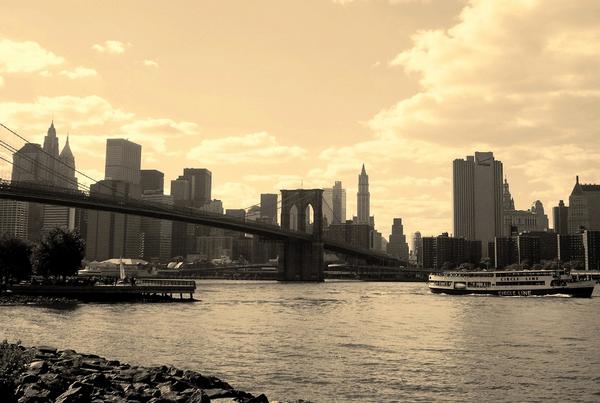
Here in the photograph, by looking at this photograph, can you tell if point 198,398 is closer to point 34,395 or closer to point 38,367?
point 34,395

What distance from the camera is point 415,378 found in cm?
2889

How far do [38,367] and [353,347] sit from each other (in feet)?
65.6

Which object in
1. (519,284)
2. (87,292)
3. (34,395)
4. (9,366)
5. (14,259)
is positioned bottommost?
(34,395)

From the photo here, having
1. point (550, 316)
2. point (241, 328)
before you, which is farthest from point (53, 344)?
point (550, 316)

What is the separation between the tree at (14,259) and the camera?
271 feet

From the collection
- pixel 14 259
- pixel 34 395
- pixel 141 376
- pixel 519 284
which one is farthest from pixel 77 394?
pixel 519 284

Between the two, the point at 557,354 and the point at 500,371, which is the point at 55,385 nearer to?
the point at 500,371

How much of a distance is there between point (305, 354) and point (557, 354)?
1328 cm

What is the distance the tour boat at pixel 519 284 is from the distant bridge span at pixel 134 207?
1704 inches

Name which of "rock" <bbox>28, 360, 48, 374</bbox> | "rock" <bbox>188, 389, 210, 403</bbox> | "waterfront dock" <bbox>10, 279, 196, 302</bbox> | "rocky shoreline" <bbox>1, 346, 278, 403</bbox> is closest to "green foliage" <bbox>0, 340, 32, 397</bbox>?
"rocky shoreline" <bbox>1, 346, 278, 403</bbox>

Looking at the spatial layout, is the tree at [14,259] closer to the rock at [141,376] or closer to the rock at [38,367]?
the rock at [38,367]

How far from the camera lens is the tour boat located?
96.6 metres

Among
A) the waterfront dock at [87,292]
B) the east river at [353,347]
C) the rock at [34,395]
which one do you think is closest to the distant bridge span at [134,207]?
the waterfront dock at [87,292]

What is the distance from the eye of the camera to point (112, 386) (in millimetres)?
20375
